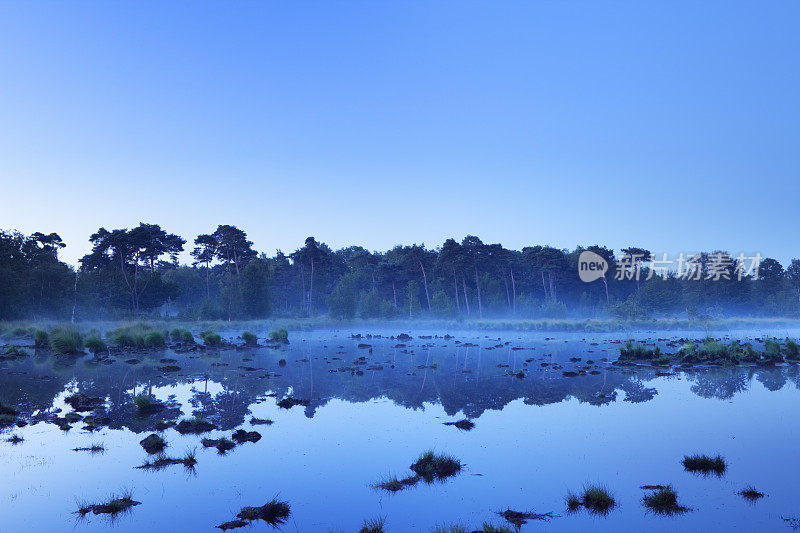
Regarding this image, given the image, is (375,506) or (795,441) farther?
(795,441)

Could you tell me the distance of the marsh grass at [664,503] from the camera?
9.62 meters

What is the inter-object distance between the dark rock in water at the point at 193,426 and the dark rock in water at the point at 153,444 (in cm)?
127

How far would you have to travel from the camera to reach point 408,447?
1397 centimetres

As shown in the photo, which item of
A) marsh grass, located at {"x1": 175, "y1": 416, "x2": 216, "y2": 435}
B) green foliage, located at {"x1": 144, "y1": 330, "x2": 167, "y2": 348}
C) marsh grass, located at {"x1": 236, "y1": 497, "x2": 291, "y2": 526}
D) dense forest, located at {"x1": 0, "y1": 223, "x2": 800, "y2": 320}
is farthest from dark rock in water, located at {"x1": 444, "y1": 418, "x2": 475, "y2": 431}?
dense forest, located at {"x1": 0, "y1": 223, "x2": 800, "y2": 320}

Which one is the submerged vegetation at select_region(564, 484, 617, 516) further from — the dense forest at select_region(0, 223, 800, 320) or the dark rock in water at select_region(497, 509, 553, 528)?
the dense forest at select_region(0, 223, 800, 320)

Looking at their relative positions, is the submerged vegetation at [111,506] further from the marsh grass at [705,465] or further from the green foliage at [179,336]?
the green foliage at [179,336]

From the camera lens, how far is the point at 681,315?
93688 millimetres

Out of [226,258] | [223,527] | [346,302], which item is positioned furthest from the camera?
[226,258]

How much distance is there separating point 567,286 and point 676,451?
318 ft

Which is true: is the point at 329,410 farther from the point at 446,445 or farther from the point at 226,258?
the point at 226,258

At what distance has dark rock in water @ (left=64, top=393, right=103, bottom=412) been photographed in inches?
712

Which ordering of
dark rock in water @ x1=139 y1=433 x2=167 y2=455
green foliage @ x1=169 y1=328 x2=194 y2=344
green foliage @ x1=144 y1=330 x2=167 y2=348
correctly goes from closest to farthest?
dark rock in water @ x1=139 y1=433 x2=167 y2=455
green foliage @ x1=144 y1=330 x2=167 y2=348
green foliage @ x1=169 y1=328 x2=194 y2=344

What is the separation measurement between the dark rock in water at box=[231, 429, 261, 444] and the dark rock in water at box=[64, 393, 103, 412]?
22.4 feet

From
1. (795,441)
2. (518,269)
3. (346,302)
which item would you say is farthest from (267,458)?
(518,269)
